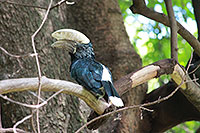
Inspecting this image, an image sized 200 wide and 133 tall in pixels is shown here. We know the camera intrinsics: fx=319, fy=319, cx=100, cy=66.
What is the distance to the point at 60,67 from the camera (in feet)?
9.60

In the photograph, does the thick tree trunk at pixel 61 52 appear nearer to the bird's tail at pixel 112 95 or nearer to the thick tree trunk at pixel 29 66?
the thick tree trunk at pixel 29 66

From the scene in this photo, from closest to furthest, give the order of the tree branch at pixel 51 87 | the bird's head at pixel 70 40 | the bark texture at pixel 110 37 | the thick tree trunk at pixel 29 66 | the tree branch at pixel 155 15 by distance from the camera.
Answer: the tree branch at pixel 51 87 → the bird's head at pixel 70 40 → the tree branch at pixel 155 15 → the thick tree trunk at pixel 29 66 → the bark texture at pixel 110 37

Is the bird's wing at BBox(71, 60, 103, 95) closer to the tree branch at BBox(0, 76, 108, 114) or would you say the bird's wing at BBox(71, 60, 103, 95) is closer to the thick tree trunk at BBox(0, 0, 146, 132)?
the tree branch at BBox(0, 76, 108, 114)

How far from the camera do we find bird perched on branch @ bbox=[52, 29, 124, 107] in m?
2.04

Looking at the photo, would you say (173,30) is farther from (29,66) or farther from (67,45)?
(29,66)

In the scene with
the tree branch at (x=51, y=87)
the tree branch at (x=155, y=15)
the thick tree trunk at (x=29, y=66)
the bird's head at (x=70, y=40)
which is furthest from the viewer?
the thick tree trunk at (x=29, y=66)

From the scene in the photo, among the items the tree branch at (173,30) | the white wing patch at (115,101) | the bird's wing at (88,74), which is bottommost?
the white wing patch at (115,101)

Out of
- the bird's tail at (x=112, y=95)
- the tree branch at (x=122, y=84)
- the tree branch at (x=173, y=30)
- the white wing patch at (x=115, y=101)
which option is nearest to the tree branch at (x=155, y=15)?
the tree branch at (x=173, y=30)

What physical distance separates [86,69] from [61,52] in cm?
86

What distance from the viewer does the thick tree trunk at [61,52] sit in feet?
8.61

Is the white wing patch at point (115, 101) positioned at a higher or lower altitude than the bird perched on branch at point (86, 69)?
lower

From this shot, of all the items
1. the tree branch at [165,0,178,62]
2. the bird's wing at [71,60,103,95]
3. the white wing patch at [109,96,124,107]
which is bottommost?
the white wing patch at [109,96,124,107]

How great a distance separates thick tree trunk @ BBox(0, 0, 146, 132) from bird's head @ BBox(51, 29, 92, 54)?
0.16 m

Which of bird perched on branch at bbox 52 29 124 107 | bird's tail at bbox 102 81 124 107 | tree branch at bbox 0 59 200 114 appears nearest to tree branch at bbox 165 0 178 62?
tree branch at bbox 0 59 200 114
